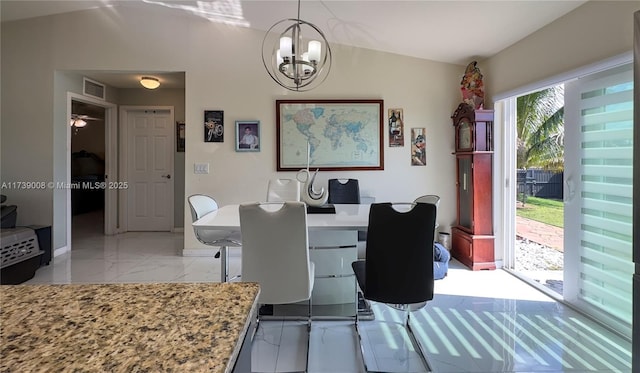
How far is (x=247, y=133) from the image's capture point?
13.4 feet

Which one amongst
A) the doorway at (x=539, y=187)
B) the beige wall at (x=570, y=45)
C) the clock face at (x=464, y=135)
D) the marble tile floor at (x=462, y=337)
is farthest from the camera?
the clock face at (x=464, y=135)

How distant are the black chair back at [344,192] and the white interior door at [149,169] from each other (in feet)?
9.90

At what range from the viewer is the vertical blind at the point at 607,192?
2.19 meters

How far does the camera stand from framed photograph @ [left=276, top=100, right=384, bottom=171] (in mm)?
4078

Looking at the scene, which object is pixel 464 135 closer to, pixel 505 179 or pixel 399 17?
pixel 505 179

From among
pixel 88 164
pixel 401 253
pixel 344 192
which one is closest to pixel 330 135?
pixel 344 192

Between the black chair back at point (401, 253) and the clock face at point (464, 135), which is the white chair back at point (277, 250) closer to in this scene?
the black chair back at point (401, 253)

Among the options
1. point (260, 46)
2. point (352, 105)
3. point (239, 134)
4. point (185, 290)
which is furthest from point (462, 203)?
point (185, 290)

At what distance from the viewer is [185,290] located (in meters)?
0.79

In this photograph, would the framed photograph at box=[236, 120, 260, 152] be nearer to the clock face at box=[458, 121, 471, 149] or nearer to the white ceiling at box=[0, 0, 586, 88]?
the white ceiling at box=[0, 0, 586, 88]

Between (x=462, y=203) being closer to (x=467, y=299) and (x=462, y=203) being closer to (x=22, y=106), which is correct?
(x=467, y=299)

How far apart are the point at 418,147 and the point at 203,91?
2.76 m

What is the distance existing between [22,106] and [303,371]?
455 centimetres

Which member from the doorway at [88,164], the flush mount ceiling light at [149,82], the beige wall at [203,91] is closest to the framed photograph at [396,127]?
the beige wall at [203,91]
